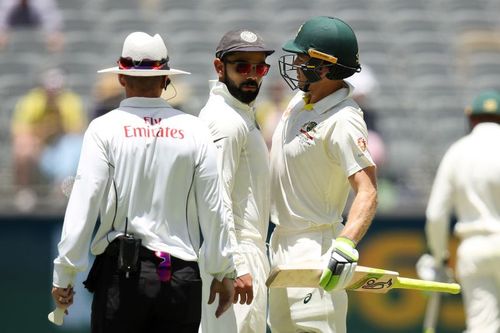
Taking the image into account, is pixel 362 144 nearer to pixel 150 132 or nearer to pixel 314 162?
pixel 314 162

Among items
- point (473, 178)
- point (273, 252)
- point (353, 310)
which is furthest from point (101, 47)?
point (273, 252)

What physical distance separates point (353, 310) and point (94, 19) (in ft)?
18.3

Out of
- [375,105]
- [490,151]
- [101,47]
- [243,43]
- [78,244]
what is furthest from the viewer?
[101,47]

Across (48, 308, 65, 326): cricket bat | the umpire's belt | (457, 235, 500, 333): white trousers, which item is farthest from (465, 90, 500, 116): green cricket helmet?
(48, 308, 65, 326): cricket bat

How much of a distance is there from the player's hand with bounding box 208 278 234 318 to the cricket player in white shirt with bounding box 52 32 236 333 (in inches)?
3.9

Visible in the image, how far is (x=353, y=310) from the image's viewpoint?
33.4 ft

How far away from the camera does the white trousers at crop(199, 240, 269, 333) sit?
5793 millimetres

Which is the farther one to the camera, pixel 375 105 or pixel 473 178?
pixel 375 105

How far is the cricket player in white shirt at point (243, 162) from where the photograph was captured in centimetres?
580

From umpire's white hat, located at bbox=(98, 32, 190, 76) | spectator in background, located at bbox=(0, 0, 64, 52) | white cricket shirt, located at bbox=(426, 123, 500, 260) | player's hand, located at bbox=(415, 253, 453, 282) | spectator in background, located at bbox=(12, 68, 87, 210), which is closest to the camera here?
umpire's white hat, located at bbox=(98, 32, 190, 76)

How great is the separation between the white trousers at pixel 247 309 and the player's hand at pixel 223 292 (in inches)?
13.8

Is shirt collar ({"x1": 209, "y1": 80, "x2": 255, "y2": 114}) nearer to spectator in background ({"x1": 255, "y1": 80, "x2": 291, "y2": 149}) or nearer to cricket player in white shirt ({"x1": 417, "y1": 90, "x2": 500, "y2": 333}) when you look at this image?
cricket player in white shirt ({"x1": 417, "y1": 90, "x2": 500, "y2": 333})

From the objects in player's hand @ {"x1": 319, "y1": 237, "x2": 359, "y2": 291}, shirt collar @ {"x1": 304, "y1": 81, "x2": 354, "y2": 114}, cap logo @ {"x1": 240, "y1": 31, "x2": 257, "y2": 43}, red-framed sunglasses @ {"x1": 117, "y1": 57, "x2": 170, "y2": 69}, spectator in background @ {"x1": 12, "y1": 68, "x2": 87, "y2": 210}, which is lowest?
spectator in background @ {"x1": 12, "y1": 68, "x2": 87, "y2": 210}

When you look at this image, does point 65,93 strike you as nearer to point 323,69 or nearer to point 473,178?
point 473,178
